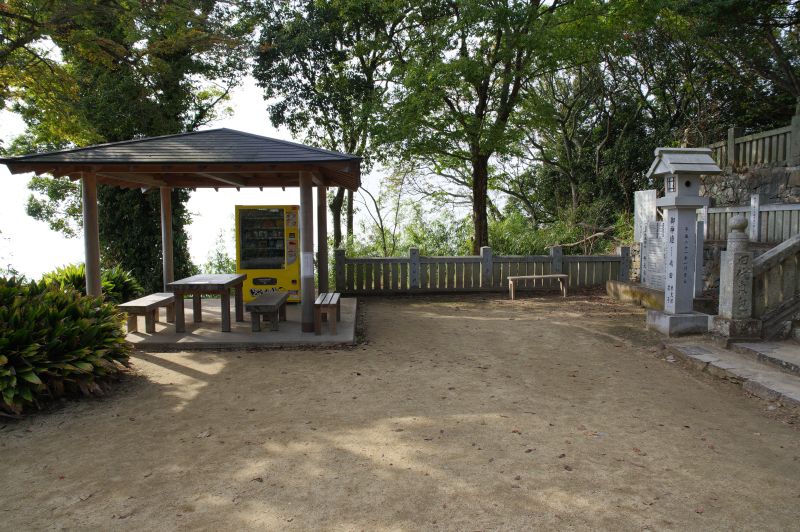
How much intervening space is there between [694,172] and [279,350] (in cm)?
668

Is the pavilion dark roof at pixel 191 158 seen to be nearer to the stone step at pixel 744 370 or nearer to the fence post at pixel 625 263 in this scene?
the stone step at pixel 744 370

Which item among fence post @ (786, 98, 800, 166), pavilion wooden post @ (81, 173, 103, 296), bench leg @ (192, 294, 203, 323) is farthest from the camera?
fence post @ (786, 98, 800, 166)

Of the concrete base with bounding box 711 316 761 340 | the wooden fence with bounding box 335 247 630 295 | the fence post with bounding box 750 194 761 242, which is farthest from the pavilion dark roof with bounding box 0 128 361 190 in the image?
the fence post with bounding box 750 194 761 242

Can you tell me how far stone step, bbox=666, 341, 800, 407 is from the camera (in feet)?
17.4

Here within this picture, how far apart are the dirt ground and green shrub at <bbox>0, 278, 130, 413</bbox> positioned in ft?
0.83

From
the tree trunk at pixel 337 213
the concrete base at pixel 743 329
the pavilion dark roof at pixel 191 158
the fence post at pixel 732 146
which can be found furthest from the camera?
the tree trunk at pixel 337 213

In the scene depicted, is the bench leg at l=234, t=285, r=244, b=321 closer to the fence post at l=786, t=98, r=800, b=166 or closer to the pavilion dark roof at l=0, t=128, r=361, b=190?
the pavilion dark roof at l=0, t=128, r=361, b=190

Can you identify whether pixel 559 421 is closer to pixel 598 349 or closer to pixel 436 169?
pixel 598 349

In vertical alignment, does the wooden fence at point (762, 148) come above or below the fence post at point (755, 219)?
above

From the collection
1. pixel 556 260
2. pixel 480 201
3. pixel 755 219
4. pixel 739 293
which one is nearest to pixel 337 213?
pixel 480 201

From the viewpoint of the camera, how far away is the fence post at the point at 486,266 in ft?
43.2

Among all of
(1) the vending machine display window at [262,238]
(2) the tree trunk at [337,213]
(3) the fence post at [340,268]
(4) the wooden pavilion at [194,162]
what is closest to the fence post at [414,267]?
(3) the fence post at [340,268]

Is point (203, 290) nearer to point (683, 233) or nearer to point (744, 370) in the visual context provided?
point (744, 370)

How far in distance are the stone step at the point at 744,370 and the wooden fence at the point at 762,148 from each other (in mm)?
7441
